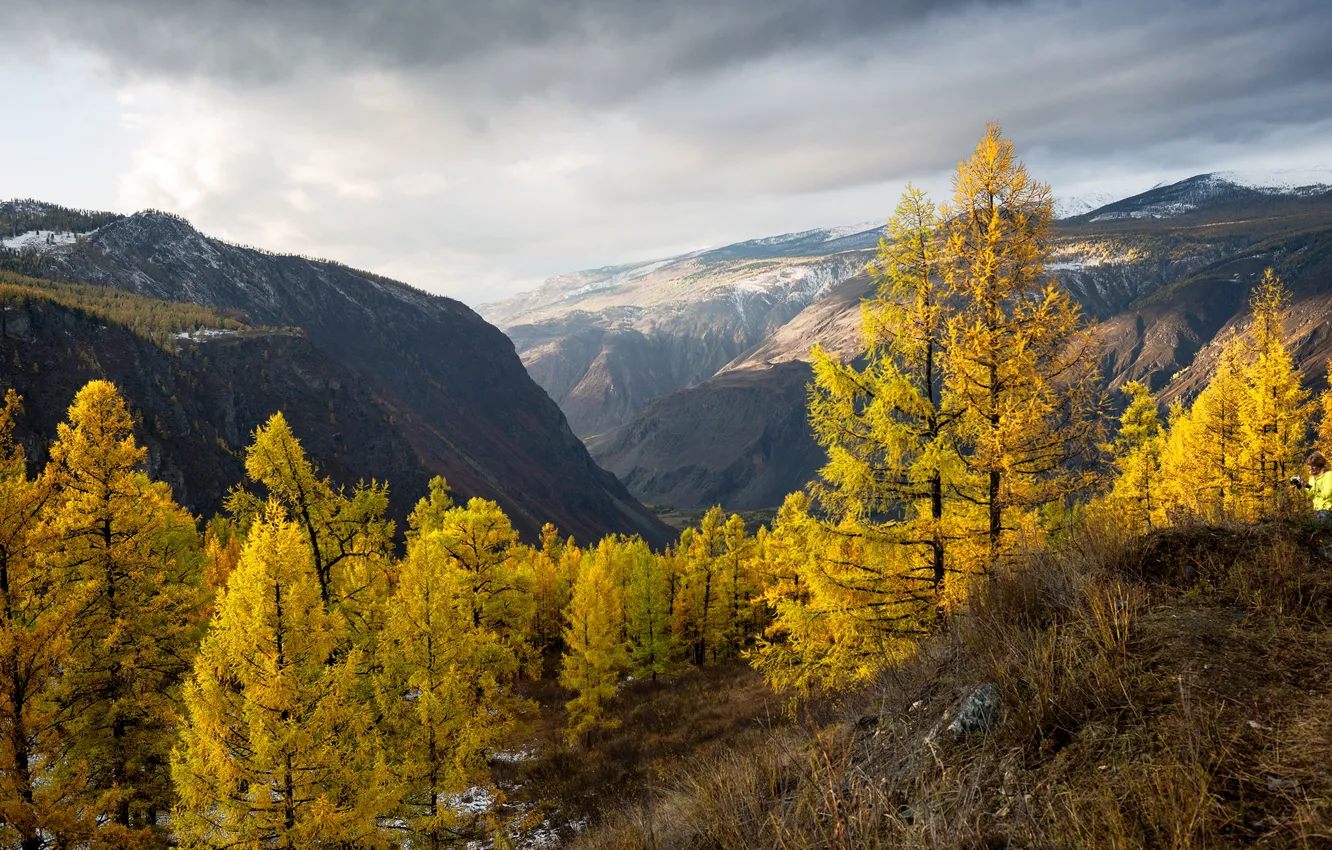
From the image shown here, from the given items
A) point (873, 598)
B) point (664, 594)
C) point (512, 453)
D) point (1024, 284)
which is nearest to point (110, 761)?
point (873, 598)

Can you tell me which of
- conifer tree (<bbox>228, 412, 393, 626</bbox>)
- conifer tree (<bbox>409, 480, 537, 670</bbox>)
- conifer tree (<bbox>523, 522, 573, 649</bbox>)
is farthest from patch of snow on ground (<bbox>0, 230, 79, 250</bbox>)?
conifer tree (<bbox>228, 412, 393, 626</bbox>)

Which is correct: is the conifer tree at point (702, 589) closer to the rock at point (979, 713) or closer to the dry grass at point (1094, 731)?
the dry grass at point (1094, 731)

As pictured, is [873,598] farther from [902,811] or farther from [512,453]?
[512,453]

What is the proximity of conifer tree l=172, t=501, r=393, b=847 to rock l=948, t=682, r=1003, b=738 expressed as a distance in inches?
340

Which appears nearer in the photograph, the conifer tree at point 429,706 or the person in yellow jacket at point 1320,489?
the person in yellow jacket at point 1320,489

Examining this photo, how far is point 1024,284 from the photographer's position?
10875mm

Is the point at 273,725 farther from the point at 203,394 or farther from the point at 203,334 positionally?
the point at 203,334

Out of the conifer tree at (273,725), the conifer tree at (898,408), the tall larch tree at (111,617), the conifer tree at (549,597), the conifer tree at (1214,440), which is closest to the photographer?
the conifer tree at (273,725)

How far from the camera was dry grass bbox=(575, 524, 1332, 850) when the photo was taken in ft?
8.48

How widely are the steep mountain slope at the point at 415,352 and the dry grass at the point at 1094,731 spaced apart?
74.7 meters

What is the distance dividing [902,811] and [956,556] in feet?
25.7

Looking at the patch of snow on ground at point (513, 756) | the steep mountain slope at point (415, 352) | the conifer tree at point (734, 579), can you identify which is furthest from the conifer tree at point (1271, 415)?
the steep mountain slope at point (415, 352)

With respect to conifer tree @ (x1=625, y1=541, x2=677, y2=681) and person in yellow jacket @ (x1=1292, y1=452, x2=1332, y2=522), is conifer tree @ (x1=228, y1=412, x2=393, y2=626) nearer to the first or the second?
conifer tree @ (x1=625, y1=541, x2=677, y2=681)

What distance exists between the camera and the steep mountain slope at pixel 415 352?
77812 mm
